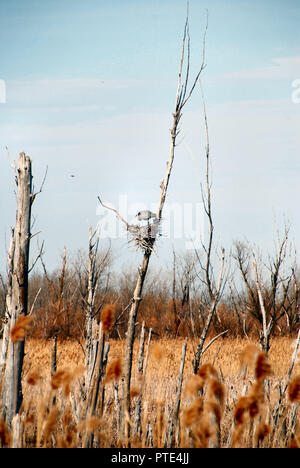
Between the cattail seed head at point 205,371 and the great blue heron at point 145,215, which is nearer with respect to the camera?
the cattail seed head at point 205,371

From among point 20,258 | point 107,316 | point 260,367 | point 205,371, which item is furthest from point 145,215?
point 260,367

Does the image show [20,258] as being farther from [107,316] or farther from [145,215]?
[107,316]

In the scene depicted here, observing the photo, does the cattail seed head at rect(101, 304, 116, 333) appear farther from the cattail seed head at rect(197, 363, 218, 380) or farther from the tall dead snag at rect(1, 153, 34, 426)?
the tall dead snag at rect(1, 153, 34, 426)

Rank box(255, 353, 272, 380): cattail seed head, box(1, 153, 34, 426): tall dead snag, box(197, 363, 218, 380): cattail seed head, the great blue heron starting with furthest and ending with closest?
the great blue heron → box(1, 153, 34, 426): tall dead snag → box(197, 363, 218, 380): cattail seed head → box(255, 353, 272, 380): cattail seed head

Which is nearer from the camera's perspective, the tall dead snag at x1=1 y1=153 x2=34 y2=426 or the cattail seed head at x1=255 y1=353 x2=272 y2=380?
the cattail seed head at x1=255 y1=353 x2=272 y2=380

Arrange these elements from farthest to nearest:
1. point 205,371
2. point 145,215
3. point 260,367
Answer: point 145,215, point 205,371, point 260,367

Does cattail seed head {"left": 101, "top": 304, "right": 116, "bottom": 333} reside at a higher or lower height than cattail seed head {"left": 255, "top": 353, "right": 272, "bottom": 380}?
higher

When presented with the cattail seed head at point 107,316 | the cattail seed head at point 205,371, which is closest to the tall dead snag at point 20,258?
the cattail seed head at point 107,316

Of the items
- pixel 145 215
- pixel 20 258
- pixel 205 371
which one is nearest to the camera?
pixel 205 371

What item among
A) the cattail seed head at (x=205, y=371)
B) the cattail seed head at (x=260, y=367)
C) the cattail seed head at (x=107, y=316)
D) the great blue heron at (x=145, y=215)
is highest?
the great blue heron at (x=145, y=215)

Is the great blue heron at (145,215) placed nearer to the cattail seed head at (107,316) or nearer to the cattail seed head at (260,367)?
the cattail seed head at (107,316)

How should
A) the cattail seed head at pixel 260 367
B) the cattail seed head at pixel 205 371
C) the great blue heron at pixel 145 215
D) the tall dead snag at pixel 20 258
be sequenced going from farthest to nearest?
the great blue heron at pixel 145 215
the tall dead snag at pixel 20 258
the cattail seed head at pixel 205 371
the cattail seed head at pixel 260 367

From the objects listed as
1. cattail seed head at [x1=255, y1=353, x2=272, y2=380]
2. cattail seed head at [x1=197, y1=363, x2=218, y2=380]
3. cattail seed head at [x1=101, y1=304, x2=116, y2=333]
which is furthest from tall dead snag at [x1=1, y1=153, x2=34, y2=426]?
cattail seed head at [x1=255, y1=353, x2=272, y2=380]
